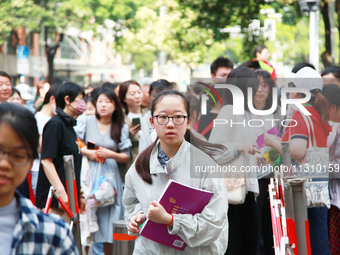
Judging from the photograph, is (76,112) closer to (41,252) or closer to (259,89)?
(259,89)

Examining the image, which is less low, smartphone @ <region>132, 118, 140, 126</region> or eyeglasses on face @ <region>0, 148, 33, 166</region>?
smartphone @ <region>132, 118, 140, 126</region>

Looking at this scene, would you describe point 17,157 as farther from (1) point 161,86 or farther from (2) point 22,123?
(1) point 161,86

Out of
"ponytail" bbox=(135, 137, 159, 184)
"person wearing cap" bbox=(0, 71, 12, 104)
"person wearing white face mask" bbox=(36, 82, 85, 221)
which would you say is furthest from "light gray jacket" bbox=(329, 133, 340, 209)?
"person wearing cap" bbox=(0, 71, 12, 104)

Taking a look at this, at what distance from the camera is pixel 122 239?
6.54 m

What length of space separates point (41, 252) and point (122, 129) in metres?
5.43

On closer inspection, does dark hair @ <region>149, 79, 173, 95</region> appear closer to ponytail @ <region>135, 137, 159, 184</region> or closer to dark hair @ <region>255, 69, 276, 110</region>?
dark hair @ <region>255, 69, 276, 110</region>

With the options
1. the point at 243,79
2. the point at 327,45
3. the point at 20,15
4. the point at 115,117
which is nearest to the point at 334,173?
the point at 243,79

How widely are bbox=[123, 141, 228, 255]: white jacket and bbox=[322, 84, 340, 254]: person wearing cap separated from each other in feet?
5.72

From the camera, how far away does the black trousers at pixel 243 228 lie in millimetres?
6199

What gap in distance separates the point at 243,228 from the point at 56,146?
199 centimetres

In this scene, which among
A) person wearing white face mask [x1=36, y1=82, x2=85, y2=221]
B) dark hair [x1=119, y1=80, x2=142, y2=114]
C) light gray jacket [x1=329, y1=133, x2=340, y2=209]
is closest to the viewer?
light gray jacket [x1=329, y1=133, x2=340, y2=209]

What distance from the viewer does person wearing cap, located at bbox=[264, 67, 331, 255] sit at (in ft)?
16.8

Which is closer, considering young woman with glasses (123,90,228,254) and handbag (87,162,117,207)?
young woman with glasses (123,90,228,254)

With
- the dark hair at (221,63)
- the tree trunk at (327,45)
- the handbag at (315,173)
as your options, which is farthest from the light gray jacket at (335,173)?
the tree trunk at (327,45)
